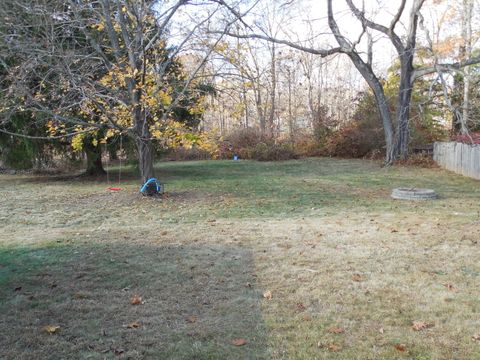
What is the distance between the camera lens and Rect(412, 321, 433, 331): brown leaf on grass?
324cm

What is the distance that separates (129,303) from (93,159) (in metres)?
11.8

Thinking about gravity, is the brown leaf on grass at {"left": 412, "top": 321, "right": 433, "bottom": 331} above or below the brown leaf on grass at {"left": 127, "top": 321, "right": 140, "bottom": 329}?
below

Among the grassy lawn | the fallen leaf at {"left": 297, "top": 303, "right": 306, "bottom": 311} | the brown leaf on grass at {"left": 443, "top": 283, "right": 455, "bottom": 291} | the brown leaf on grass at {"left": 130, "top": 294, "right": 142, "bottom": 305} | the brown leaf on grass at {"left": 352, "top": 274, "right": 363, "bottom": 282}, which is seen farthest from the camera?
the brown leaf on grass at {"left": 352, "top": 274, "right": 363, "bottom": 282}

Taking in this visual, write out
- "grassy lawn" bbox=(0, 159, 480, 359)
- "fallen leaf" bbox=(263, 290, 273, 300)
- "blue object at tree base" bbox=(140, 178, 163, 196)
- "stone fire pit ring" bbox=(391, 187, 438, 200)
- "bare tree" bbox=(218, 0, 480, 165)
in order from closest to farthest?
"grassy lawn" bbox=(0, 159, 480, 359), "fallen leaf" bbox=(263, 290, 273, 300), "stone fire pit ring" bbox=(391, 187, 438, 200), "blue object at tree base" bbox=(140, 178, 163, 196), "bare tree" bbox=(218, 0, 480, 165)

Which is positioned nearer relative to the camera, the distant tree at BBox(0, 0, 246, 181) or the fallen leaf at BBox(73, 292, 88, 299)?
the fallen leaf at BBox(73, 292, 88, 299)

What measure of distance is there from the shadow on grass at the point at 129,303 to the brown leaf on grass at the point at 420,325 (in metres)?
1.14

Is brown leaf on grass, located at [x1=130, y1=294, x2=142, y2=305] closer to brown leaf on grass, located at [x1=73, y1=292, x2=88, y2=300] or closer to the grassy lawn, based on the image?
the grassy lawn

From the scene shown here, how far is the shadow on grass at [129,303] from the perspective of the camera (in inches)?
119

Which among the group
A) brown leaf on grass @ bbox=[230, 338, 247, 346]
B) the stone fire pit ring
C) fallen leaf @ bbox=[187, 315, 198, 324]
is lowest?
brown leaf on grass @ bbox=[230, 338, 247, 346]

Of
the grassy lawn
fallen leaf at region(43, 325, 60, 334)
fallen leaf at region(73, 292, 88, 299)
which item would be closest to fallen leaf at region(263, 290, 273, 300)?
the grassy lawn

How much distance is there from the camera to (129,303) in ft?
12.6

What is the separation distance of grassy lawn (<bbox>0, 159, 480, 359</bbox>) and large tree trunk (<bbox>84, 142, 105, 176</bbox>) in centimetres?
543

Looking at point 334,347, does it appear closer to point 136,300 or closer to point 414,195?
point 136,300

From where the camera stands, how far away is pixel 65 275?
4562 mm
